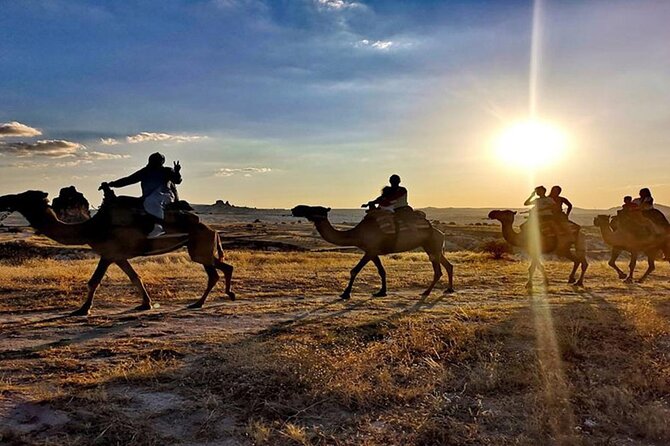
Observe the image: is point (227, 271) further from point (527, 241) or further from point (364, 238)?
point (527, 241)

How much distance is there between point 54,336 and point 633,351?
9.37m

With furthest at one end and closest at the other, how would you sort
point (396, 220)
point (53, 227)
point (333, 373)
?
point (396, 220)
point (53, 227)
point (333, 373)

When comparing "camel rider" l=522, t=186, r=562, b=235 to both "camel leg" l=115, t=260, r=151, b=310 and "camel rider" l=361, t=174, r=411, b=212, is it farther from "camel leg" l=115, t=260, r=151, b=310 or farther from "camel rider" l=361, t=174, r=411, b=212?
"camel leg" l=115, t=260, r=151, b=310

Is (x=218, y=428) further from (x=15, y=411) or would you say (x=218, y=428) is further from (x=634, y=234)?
(x=634, y=234)

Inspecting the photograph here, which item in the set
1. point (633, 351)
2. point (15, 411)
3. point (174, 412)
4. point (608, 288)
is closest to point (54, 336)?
point (15, 411)

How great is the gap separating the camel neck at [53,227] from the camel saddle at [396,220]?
6996mm

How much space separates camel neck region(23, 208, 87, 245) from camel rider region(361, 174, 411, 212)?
7296 millimetres

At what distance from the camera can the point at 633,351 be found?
862 centimetres

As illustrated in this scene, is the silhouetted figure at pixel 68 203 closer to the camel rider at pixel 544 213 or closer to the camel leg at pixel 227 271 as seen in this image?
the camel leg at pixel 227 271

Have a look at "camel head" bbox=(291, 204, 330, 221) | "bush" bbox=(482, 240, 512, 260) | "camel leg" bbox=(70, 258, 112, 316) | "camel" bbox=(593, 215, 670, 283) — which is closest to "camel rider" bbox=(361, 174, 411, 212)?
"camel head" bbox=(291, 204, 330, 221)

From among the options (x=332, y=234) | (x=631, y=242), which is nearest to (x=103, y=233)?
(x=332, y=234)

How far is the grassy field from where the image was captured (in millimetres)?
5559

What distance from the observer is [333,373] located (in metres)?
6.96

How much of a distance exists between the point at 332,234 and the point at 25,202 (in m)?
7.00
